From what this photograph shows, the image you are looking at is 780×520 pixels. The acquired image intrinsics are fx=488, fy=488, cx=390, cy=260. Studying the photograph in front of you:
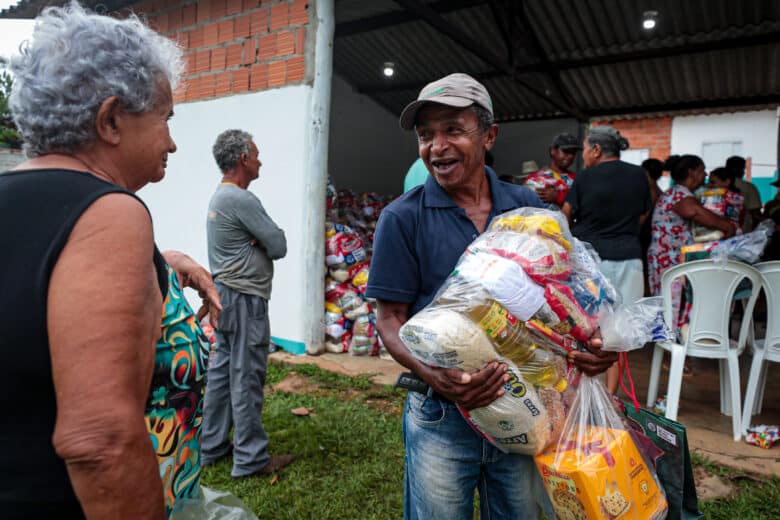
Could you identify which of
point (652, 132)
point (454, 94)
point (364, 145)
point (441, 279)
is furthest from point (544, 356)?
point (652, 132)

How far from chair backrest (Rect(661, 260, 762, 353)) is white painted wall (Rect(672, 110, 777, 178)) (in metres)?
Result: 9.22

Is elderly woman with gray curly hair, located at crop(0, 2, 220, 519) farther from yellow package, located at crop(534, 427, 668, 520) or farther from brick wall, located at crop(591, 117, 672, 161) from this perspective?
brick wall, located at crop(591, 117, 672, 161)

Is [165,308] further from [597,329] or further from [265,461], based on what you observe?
[265,461]

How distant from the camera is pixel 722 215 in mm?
4555

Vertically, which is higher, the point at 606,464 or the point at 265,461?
the point at 606,464

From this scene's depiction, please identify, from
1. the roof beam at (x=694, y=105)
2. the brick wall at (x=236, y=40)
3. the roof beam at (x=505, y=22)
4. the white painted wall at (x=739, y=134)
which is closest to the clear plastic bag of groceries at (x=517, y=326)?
the brick wall at (x=236, y=40)

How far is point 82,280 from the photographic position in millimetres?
781

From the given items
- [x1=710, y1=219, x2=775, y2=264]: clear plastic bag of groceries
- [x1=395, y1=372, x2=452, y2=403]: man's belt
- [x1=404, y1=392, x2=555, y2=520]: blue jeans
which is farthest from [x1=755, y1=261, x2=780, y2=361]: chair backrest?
[x1=395, y1=372, x2=452, y2=403]: man's belt

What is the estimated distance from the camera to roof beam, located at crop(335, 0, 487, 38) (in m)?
6.76

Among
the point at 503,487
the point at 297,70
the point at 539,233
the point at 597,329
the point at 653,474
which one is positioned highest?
the point at 297,70

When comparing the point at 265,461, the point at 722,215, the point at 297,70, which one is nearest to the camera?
the point at 265,461

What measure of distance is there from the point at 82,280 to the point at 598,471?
110 centimetres

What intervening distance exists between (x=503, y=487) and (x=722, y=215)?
168 inches

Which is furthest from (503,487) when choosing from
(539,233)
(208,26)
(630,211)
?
(208,26)
